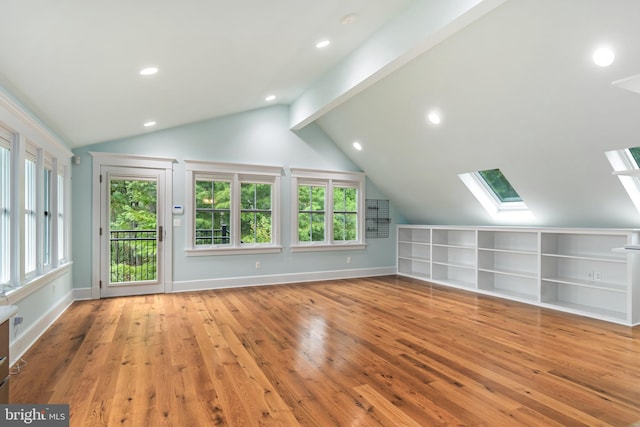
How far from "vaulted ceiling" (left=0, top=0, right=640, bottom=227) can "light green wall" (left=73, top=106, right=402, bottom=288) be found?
0.44 meters

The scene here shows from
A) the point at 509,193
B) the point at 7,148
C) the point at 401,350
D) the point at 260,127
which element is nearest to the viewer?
the point at 7,148

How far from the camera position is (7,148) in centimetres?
302

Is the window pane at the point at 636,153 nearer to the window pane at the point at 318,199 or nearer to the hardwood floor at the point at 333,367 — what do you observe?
the hardwood floor at the point at 333,367

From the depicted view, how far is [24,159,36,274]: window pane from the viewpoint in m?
3.50

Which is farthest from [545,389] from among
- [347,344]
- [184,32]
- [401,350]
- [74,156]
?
[74,156]

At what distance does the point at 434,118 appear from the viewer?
493cm

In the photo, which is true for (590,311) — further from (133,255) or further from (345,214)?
(133,255)

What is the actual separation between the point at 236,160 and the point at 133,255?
2197 millimetres

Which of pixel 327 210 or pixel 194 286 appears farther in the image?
pixel 327 210

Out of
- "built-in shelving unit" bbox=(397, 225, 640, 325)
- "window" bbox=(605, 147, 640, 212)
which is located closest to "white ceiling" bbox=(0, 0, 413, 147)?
"window" bbox=(605, 147, 640, 212)

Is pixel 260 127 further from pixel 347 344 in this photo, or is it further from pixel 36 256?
pixel 347 344

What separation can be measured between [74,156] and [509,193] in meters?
6.44

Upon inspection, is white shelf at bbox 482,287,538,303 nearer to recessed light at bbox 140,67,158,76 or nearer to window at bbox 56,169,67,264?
recessed light at bbox 140,67,158,76

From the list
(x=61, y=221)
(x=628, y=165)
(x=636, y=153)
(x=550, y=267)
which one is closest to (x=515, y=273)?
(x=550, y=267)
